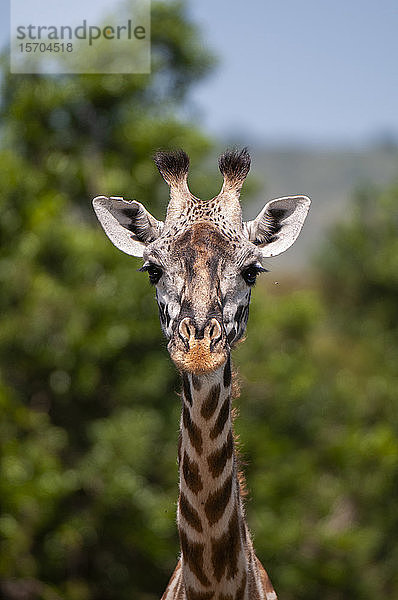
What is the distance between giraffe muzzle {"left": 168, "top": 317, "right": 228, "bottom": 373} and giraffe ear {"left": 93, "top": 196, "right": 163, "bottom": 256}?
1136 mm

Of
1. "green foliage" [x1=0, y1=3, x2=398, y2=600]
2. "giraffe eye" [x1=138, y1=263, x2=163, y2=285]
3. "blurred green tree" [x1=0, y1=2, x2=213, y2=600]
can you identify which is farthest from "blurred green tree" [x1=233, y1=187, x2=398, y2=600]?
"giraffe eye" [x1=138, y1=263, x2=163, y2=285]

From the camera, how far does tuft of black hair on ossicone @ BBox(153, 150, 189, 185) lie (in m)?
4.96

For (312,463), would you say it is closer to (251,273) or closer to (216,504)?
(216,504)

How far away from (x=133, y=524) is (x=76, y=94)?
9.99 m

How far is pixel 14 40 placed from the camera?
49.4 ft

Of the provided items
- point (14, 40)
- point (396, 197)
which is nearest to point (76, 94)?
point (14, 40)

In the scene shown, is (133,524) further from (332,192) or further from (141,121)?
(332,192)

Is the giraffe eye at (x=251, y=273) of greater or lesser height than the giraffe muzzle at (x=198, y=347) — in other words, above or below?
above

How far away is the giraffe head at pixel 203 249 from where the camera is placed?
153 inches

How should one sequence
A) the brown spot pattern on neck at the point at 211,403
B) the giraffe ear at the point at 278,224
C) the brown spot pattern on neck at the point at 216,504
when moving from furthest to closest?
the giraffe ear at the point at 278,224, the brown spot pattern on neck at the point at 216,504, the brown spot pattern on neck at the point at 211,403

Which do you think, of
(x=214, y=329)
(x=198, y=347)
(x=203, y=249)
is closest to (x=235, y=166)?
(x=203, y=249)

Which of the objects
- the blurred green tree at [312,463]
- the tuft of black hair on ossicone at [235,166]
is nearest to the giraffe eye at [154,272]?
the tuft of black hair on ossicone at [235,166]

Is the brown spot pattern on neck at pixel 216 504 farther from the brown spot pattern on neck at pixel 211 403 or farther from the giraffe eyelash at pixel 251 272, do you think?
the giraffe eyelash at pixel 251 272

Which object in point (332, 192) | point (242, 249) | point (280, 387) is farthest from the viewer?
point (332, 192)
